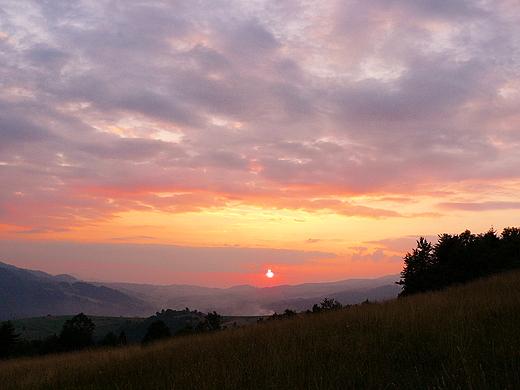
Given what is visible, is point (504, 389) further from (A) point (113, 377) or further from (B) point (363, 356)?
(A) point (113, 377)

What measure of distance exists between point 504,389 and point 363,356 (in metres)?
2.32

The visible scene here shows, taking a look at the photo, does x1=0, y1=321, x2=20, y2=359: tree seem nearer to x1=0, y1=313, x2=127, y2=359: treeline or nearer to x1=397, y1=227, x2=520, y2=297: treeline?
x1=0, y1=313, x2=127, y2=359: treeline

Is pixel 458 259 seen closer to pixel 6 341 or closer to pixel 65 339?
pixel 65 339

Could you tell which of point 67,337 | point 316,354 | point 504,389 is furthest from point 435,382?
point 67,337

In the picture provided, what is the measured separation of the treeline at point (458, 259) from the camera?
3406 centimetres

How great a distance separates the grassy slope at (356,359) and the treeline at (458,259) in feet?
92.7

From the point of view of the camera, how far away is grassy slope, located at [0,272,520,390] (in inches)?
191

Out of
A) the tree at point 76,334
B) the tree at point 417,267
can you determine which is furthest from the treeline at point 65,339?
the tree at point 417,267

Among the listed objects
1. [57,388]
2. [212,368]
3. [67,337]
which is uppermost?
[212,368]

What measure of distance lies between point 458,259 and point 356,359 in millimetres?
36185

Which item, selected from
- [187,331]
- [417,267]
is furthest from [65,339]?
[417,267]

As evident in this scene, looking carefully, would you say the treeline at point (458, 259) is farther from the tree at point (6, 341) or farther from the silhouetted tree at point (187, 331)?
the tree at point (6, 341)

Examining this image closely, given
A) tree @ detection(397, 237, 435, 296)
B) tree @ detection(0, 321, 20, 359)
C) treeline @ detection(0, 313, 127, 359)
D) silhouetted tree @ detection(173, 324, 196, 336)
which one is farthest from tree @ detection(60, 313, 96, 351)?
tree @ detection(397, 237, 435, 296)

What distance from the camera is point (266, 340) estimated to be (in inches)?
322
